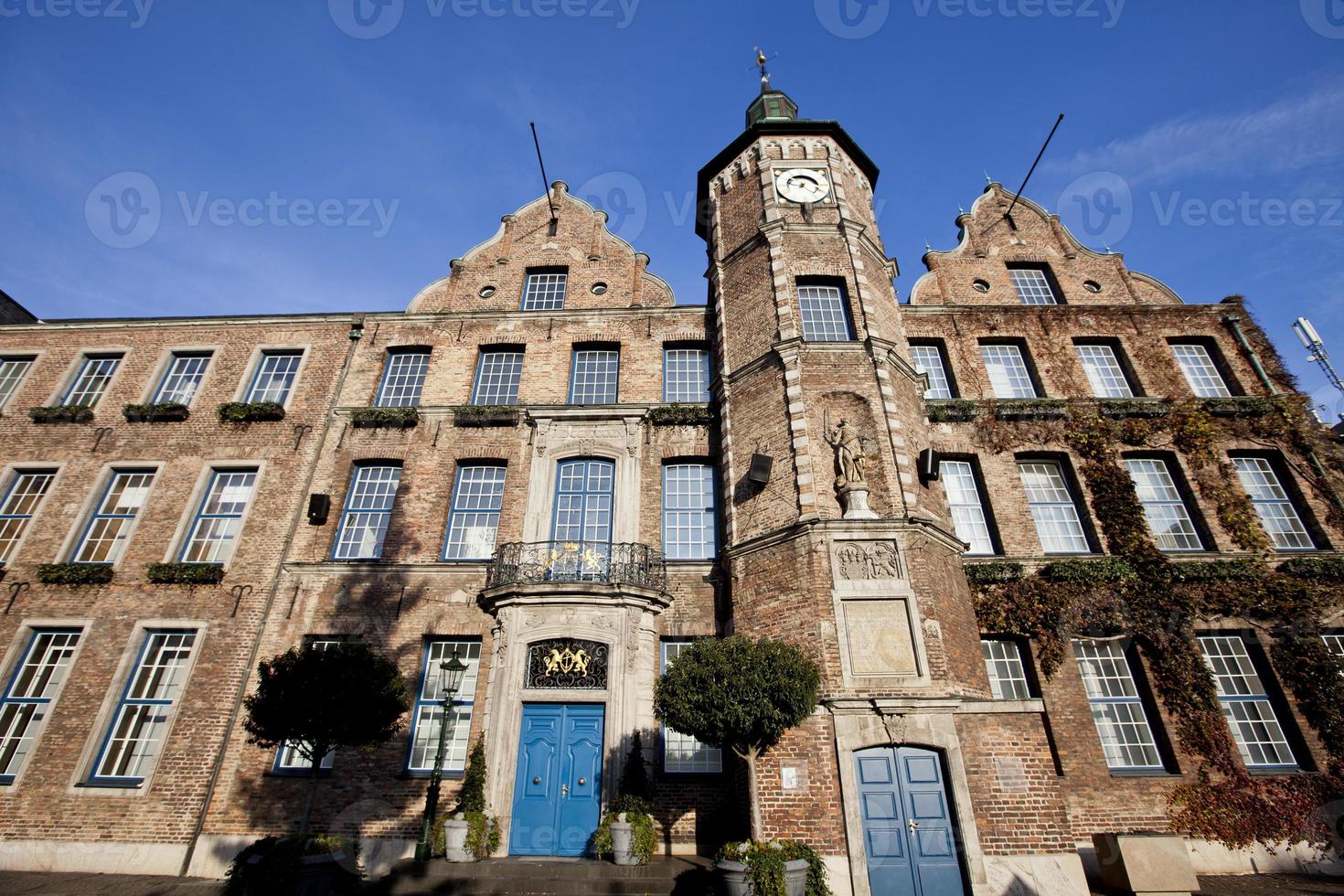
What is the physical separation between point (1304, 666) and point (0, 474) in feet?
91.2

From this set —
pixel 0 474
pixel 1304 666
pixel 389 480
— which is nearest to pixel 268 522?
pixel 389 480

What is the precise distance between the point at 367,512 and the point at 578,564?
17.3ft

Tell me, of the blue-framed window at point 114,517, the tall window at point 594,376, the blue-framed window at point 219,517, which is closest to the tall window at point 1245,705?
the tall window at point 594,376

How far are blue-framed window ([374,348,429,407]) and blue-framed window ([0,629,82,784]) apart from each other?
7632mm

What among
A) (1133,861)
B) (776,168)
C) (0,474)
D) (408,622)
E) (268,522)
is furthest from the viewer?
(776,168)

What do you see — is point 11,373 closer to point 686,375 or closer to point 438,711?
point 438,711

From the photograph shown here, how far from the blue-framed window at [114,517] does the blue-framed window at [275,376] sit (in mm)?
2869

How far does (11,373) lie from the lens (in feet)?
53.3

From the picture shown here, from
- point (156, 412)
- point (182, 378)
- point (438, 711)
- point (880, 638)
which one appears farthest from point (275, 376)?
point (880, 638)

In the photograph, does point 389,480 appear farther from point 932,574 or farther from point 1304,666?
point 1304,666

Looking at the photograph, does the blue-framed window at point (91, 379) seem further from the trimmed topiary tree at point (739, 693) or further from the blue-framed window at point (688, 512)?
the trimmed topiary tree at point (739, 693)

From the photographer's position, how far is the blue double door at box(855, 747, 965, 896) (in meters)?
8.45

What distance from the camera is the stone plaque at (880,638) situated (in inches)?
376

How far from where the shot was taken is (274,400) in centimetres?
1516
